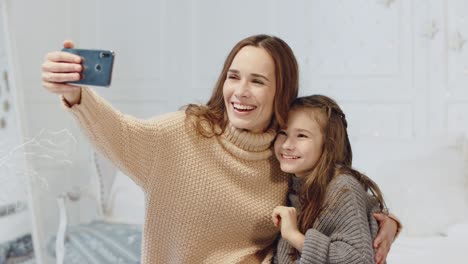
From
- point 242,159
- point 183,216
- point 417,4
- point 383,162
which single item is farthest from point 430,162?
point 183,216

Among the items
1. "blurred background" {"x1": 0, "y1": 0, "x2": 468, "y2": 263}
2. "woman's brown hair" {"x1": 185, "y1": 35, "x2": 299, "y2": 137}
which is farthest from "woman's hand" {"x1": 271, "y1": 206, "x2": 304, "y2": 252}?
"blurred background" {"x1": 0, "y1": 0, "x2": 468, "y2": 263}

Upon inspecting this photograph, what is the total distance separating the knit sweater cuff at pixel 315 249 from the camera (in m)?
1.20

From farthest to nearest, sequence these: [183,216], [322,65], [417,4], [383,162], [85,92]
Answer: [322,65], [417,4], [383,162], [183,216], [85,92]

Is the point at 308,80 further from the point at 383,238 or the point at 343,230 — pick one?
the point at 343,230

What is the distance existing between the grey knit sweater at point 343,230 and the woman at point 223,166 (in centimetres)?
11

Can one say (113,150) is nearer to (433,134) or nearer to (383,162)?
(383,162)

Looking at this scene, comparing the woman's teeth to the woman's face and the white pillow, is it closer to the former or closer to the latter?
the woman's face

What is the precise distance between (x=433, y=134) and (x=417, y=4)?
588 millimetres

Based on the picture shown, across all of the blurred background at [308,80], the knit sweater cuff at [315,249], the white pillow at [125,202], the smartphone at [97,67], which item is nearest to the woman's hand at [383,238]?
the knit sweater cuff at [315,249]

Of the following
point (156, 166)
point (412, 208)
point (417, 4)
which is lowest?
point (412, 208)

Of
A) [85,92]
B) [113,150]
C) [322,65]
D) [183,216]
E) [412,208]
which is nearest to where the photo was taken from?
[85,92]

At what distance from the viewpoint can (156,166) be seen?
136cm

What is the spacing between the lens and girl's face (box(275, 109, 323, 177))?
1382 millimetres

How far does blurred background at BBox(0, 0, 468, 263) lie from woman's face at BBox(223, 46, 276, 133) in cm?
66
